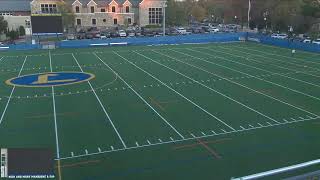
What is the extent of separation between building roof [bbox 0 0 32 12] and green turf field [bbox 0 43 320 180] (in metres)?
50.6

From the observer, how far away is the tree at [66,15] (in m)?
66.6

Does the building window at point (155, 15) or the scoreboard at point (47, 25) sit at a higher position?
the building window at point (155, 15)

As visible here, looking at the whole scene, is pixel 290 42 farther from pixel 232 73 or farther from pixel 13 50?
pixel 13 50

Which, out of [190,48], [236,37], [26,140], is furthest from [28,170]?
[236,37]

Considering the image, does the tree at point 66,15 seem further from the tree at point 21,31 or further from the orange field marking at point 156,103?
the orange field marking at point 156,103

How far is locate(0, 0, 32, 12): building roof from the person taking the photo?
7612cm

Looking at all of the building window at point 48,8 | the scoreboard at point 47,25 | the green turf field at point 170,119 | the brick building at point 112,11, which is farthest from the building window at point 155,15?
the green turf field at point 170,119

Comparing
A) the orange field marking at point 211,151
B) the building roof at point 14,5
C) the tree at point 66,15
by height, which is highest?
the building roof at point 14,5

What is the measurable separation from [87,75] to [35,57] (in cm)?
1183

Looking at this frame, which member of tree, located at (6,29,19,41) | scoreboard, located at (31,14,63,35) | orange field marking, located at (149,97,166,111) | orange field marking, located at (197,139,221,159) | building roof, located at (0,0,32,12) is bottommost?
orange field marking, located at (197,139,221,159)

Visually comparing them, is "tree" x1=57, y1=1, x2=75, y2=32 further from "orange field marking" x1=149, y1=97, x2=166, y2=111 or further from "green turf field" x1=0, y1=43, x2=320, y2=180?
"orange field marking" x1=149, y1=97, x2=166, y2=111

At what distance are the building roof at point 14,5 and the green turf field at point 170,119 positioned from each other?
5061cm

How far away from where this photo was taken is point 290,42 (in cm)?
4106

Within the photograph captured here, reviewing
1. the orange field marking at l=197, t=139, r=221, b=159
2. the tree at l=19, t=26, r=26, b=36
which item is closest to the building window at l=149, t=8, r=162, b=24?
the tree at l=19, t=26, r=26, b=36
